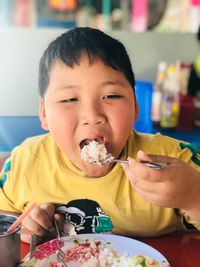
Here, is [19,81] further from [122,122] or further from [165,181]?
[165,181]

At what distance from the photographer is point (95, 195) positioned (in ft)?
3.56

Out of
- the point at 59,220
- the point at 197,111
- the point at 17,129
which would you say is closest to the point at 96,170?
the point at 59,220

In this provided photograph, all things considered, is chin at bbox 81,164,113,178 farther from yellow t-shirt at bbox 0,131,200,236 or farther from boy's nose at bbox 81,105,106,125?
boy's nose at bbox 81,105,106,125

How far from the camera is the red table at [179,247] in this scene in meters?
0.88

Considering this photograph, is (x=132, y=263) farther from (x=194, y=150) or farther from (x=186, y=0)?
(x=186, y=0)

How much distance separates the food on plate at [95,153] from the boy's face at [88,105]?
21 millimetres

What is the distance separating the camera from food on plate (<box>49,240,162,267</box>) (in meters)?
0.86

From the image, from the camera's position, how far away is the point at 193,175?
879 millimetres

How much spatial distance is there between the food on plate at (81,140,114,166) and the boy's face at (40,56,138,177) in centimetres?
2

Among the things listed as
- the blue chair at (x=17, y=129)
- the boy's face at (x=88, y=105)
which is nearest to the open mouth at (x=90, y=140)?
the boy's face at (x=88, y=105)

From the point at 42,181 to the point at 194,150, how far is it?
426mm

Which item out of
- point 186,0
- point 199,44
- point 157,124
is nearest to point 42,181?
point 157,124

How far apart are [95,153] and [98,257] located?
230 millimetres

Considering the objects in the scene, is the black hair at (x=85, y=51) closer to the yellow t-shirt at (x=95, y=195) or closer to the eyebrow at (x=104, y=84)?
the eyebrow at (x=104, y=84)
